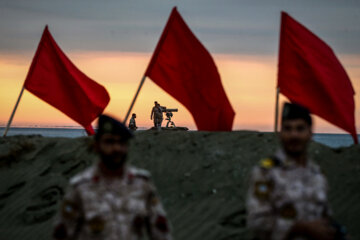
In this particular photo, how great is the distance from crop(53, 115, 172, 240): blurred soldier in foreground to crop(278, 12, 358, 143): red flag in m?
7.69

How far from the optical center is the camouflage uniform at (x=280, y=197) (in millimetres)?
4113

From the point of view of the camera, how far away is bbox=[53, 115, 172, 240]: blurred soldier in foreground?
4176mm

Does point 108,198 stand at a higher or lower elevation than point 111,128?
lower

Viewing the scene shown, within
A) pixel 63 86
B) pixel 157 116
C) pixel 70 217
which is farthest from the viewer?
pixel 157 116

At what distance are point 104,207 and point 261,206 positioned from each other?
1032mm

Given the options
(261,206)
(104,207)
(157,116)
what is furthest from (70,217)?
(157,116)

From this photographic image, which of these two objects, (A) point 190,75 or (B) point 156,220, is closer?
(B) point 156,220

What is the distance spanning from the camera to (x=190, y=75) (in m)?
13.5

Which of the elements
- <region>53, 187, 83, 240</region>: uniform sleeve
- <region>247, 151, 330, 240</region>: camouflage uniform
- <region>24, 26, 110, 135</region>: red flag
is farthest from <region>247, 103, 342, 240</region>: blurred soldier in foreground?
<region>24, 26, 110, 135</region>: red flag

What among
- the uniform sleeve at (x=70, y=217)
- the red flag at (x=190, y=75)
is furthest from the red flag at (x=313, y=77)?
the uniform sleeve at (x=70, y=217)

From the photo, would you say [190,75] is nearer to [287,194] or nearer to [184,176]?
[184,176]

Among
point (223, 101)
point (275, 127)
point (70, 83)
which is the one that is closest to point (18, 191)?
point (70, 83)

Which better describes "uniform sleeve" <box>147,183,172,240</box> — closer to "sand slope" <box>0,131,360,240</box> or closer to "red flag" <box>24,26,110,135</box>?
"sand slope" <box>0,131,360,240</box>

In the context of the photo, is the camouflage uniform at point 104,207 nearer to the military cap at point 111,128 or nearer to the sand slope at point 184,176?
the military cap at point 111,128
